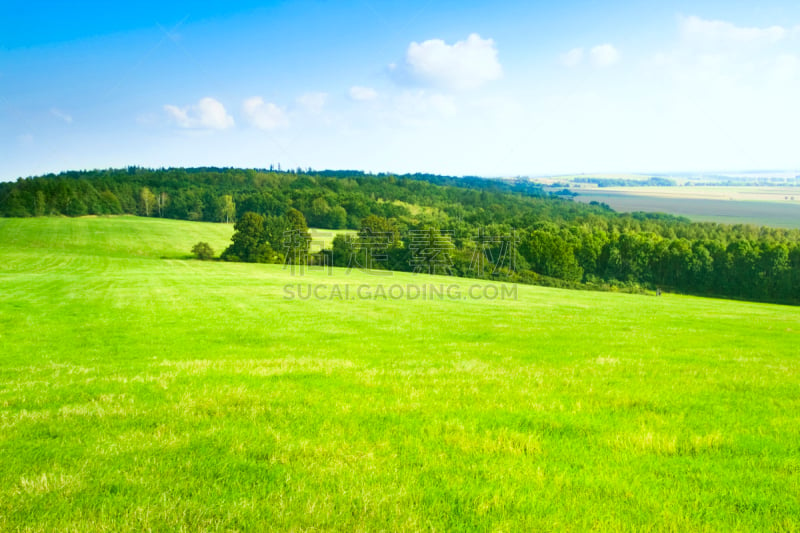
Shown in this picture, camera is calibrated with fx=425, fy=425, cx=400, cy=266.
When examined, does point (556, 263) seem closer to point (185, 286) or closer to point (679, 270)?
point (679, 270)

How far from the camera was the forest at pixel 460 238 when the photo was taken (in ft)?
305

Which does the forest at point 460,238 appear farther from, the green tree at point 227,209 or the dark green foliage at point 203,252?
the dark green foliage at point 203,252

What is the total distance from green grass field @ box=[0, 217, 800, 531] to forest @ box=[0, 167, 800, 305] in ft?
248

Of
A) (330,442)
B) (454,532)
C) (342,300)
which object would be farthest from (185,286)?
(454,532)

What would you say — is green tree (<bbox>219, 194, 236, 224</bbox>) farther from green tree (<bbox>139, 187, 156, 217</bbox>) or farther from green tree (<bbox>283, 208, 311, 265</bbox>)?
green tree (<bbox>283, 208, 311, 265</bbox>)

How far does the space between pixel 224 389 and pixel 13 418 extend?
3.41m

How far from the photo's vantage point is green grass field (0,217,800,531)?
15.1ft

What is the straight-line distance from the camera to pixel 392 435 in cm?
662

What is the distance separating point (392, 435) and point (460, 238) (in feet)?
313

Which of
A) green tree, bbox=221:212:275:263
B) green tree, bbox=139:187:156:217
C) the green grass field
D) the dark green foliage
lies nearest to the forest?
green tree, bbox=221:212:275:263

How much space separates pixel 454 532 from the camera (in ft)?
14.0

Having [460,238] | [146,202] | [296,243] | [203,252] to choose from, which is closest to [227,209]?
[146,202]

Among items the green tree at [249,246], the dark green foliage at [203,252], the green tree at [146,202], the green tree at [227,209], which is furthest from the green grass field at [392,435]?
the green tree at [146,202]

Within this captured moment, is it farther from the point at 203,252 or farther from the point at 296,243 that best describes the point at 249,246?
the point at 296,243
